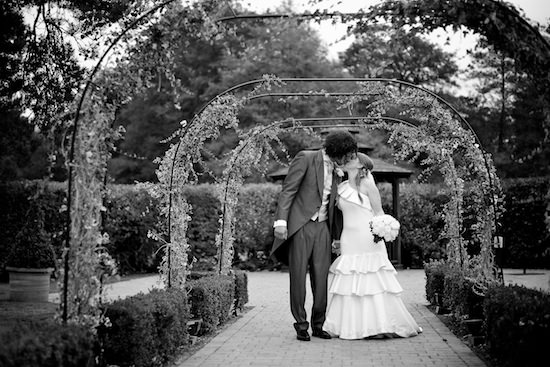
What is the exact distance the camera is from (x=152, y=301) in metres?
6.11

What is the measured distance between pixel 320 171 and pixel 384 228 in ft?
2.94

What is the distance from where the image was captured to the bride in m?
7.48

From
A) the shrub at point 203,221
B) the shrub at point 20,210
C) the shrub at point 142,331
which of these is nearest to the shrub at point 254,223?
the shrub at point 203,221

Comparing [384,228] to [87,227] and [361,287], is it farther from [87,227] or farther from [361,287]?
[87,227]

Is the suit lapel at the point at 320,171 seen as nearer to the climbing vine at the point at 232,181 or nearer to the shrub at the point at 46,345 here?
the climbing vine at the point at 232,181

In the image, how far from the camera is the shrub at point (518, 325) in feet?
15.8

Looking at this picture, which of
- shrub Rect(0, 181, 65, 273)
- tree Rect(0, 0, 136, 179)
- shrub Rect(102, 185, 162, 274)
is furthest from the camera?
shrub Rect(102, 185, 162, 274)

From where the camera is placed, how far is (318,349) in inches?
270

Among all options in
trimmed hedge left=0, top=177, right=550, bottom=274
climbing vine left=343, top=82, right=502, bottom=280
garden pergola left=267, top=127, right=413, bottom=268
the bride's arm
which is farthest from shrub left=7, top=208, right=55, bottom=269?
Answer: the bride's arm

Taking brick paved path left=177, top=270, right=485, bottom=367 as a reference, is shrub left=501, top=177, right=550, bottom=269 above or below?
above

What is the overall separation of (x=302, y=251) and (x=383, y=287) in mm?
878

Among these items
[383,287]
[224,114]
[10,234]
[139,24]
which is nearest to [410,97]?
[224,114]

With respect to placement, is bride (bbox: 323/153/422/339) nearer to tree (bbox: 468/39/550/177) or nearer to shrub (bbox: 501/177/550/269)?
shrub (bbox: 501/177/550/269)

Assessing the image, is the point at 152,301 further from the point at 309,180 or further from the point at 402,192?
the point at 402,192
